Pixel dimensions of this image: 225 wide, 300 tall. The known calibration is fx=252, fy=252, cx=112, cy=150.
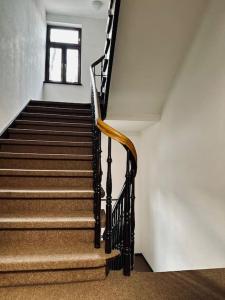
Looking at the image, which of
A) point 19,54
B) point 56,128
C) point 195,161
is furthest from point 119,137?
point 19,54

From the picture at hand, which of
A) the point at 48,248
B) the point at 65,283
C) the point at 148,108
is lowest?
the point at 65,283

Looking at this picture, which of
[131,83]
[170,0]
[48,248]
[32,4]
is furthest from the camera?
[32,4]

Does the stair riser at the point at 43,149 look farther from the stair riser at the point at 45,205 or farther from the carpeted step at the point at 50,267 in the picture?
the carpeted step at the point at 50,267

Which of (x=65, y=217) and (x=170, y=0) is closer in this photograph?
(x=65, y=217)

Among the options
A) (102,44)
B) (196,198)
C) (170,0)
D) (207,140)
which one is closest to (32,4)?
(102,44)

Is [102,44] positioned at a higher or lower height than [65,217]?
higher

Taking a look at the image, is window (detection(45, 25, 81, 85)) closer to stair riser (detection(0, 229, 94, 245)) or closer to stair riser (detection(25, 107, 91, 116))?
stair riser (detection(25, 107, 91, 116))

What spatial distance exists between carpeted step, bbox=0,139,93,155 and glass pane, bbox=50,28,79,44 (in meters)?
4.15

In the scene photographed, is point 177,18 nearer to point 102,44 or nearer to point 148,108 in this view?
point 148,108

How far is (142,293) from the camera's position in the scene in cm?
152

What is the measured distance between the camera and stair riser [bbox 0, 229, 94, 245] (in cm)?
201

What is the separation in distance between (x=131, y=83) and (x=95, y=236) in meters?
2.25

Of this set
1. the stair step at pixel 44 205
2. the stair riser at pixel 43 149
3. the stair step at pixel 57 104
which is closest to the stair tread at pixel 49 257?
the stair step at pixel 44 205

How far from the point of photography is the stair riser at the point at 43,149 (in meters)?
3.31
